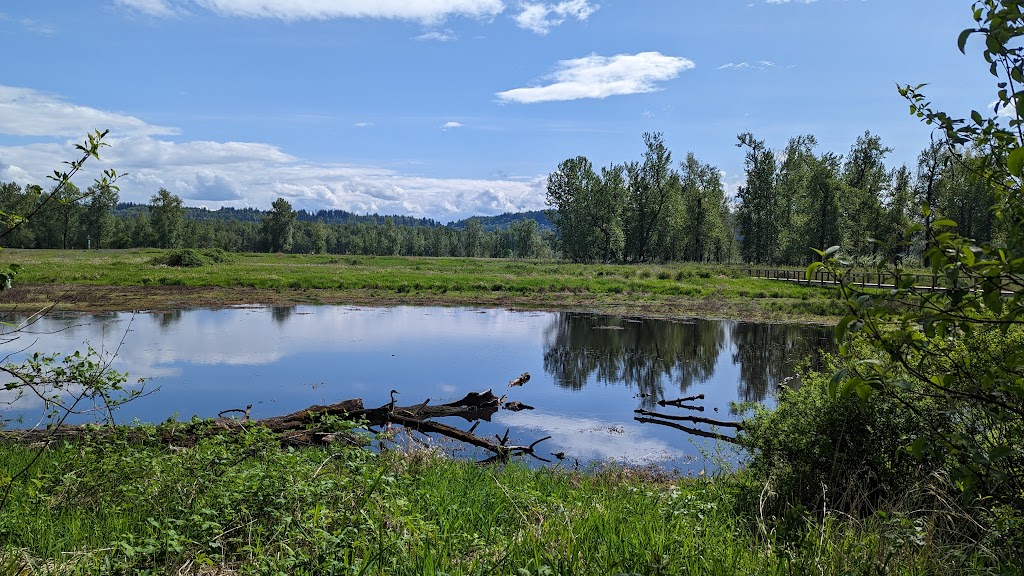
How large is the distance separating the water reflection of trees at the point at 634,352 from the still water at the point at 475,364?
0.25 feet

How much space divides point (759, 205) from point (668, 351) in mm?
59395

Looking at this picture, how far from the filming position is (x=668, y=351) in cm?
2253

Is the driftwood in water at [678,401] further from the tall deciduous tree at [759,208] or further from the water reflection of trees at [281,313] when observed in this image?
the tall deciduous tree at [759,208]

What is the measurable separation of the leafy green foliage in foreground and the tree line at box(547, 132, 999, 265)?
2244 inches

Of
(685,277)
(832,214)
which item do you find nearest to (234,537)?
(685,277)

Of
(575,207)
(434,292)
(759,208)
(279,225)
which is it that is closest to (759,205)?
(759,208)

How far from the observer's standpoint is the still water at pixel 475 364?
12648 millimetres

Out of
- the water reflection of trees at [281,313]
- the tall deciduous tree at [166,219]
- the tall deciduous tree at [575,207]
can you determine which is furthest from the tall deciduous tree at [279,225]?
the water reflection of trees at [281,313]

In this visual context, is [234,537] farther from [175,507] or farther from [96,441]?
[96,441]

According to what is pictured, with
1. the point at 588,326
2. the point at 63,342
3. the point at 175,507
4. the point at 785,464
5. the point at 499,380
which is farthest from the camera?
the point at 588,326

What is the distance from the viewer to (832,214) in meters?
65.1

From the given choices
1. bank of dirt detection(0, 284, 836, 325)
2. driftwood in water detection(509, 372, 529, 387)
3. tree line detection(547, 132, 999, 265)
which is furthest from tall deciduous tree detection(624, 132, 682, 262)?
driftwood in water detection(509, 372, 529, 387)

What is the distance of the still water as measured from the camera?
12.6 meters

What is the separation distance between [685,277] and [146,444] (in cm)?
4755
